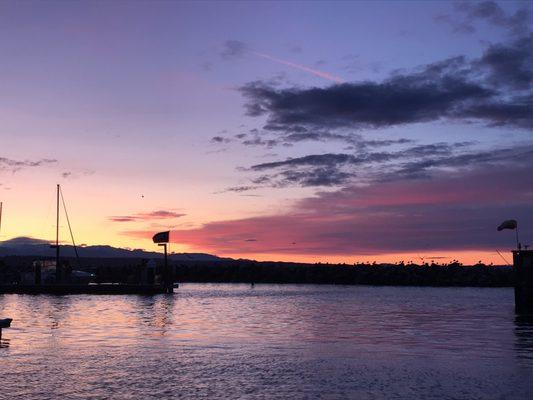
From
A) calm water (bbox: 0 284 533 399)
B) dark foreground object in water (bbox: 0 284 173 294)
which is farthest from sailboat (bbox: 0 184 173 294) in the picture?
calm water (bbox: 0 284 533 399)

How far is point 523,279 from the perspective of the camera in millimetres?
56406

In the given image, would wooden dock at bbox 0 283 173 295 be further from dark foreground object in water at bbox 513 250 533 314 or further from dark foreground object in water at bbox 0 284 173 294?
dark foreground object in water at bbox 513 250 533 314

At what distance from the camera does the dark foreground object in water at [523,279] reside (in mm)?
55750

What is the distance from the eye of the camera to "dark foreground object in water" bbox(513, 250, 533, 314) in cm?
5575

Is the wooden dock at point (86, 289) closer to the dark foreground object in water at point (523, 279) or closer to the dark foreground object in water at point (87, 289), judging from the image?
the dark foreground object in water at point (87, 289)

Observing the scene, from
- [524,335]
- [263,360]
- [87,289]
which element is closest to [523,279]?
[524,335]

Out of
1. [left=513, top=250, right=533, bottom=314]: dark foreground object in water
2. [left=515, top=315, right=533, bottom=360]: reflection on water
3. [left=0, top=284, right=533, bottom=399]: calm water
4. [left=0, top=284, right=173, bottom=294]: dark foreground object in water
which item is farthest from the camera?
[left=0, top=284, right=173, bottom=294]: dark foreground object in water

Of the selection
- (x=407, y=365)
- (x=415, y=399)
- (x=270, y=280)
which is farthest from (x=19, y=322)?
(x=270, y=280)

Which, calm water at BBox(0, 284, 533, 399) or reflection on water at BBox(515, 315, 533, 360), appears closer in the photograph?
calm water at BBox(0, 284, 533, 399)

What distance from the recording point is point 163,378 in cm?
2195

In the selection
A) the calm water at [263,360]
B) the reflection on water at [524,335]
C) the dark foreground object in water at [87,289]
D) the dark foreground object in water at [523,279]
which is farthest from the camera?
the dark foreground object in water at [87,289]

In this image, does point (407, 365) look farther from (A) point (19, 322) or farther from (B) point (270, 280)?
(B) point (270, 280)

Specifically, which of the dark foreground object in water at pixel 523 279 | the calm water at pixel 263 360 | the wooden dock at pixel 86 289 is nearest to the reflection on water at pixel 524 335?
the calm water at pixel 263 360

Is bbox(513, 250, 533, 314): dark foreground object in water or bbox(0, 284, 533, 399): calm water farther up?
bbox(513, 250, 533, 314): dark foreground object in water
